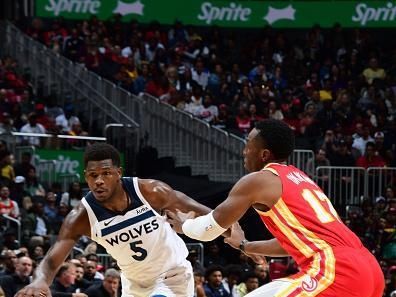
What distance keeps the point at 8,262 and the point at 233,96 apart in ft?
35.0

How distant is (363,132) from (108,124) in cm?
516

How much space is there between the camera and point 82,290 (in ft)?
45.5

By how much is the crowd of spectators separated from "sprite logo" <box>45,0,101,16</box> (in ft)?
2.31

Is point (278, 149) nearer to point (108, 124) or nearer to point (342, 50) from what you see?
point (108, 124)

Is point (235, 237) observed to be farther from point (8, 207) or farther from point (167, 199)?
point (8, 207)

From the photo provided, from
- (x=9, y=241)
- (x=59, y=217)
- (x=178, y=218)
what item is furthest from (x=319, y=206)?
(x=59, y=217)

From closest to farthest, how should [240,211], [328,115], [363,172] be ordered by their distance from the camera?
[240,211], [363,172], [328,115]

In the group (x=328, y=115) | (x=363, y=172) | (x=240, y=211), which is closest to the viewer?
(x=240, y=211)

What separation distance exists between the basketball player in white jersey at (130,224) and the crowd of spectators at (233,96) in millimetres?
6064

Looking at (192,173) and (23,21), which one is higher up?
(23,21)

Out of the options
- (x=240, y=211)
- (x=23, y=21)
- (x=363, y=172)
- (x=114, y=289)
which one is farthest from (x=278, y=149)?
(x=23, y=21)

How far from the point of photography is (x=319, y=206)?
6445 mm

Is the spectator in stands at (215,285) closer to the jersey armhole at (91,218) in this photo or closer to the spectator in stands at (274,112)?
the spectator in stands at (274,112)

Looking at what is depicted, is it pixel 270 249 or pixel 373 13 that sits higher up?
pixel 373 13
